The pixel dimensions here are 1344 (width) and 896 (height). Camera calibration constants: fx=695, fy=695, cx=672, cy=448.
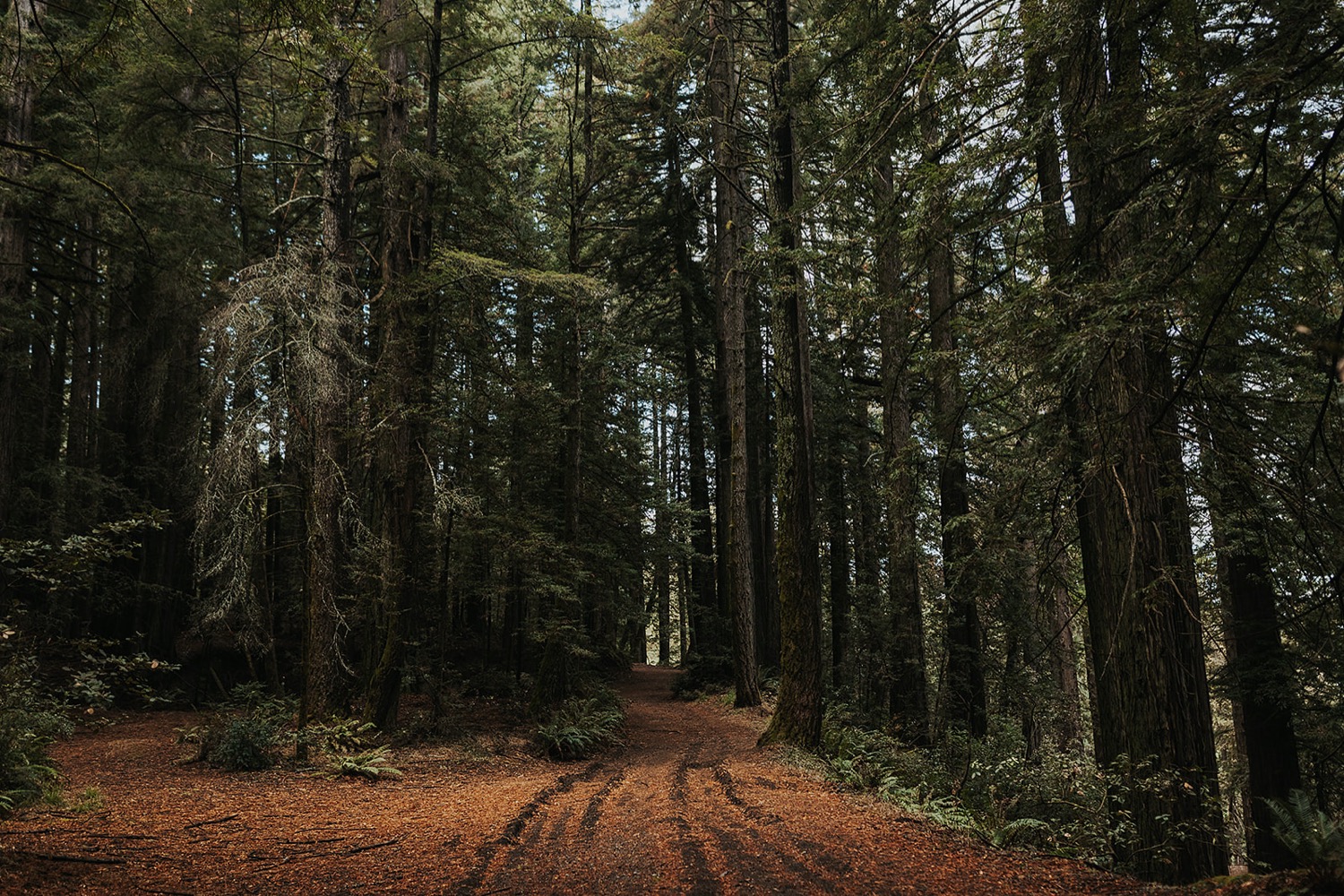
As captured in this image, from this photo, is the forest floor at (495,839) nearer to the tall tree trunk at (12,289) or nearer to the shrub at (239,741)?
the shrub at (239,741)

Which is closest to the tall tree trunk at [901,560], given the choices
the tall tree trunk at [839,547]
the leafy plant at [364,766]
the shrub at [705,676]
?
the tall tree trunk at [839,547]

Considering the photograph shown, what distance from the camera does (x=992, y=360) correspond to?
5.35 metres

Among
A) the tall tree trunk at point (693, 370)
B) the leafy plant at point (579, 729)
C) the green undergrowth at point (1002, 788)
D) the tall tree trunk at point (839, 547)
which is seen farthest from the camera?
the tall tree trunk at point (693, 370)

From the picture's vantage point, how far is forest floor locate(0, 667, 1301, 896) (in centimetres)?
459

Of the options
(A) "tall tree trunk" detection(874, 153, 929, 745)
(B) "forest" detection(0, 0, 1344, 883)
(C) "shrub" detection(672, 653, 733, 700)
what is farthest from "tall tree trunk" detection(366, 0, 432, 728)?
(C) "shrub" detection(672, 653, 733, 700)

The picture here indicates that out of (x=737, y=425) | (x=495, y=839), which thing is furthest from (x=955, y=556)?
(x=495, y=839)

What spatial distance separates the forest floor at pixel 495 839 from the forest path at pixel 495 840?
2 cm

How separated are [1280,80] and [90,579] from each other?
828cm

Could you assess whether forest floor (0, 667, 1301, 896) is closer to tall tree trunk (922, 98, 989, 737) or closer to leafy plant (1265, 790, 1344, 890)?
leafy plant (1265, 790, 1344, 890)

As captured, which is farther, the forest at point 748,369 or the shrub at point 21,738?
the shrub at point 21,738

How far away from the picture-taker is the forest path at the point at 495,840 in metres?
4.59

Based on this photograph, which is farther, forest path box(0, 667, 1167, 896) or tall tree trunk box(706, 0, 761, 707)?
tall tree trunk box(706, 0, 761, 707)

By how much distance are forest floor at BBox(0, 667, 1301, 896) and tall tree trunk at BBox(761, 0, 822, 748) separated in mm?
1018

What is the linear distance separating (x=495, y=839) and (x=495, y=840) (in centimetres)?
3
